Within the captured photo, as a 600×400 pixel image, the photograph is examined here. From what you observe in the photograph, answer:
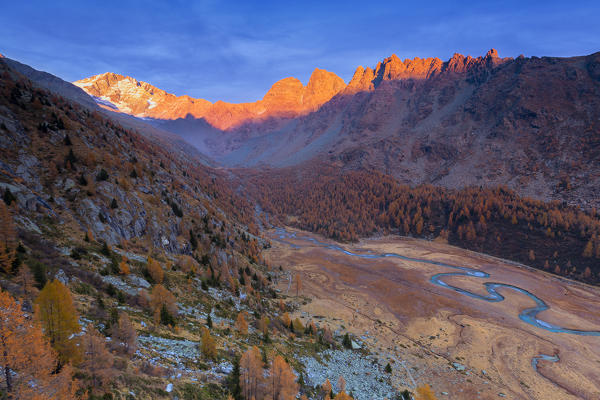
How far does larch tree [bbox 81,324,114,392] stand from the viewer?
33.7ft

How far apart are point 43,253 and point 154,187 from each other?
30.1m

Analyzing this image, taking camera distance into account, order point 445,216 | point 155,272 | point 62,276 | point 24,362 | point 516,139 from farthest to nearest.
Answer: point 516,139 → point 445,216 → point 155,272 → point 62,276 → point 24,362

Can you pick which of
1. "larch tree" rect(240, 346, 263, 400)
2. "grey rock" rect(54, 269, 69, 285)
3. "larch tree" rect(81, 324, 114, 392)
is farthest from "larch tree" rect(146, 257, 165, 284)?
"larch tree" rect(81, 324, 114, 392)

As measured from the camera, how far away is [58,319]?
10641mm

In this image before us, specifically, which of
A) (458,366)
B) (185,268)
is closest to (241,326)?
(185,268)

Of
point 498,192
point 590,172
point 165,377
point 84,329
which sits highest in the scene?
point 590,172

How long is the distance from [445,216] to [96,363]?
126179 mm

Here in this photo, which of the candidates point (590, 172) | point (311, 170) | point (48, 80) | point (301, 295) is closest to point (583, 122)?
point (590, 172)

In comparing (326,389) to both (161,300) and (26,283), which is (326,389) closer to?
(161,300)

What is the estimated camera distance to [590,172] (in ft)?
338

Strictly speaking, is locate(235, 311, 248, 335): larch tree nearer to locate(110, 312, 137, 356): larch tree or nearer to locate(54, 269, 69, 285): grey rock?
locate(110, 312, 137, 356): larch tree

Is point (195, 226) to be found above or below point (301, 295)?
above

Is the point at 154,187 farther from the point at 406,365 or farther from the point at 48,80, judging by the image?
the point at 48,80

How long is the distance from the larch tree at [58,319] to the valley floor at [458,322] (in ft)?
101
